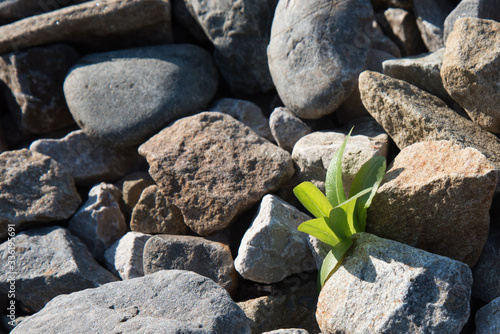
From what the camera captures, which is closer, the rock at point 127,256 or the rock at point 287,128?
the rock at point 127,256

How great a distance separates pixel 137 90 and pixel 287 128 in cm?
106

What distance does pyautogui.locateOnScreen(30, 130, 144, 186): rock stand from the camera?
3.23 m

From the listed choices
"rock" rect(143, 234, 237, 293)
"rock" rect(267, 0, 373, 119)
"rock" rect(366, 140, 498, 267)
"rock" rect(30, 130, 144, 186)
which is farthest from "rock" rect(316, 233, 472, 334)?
"rock" rect(30, 130, 144, 186)

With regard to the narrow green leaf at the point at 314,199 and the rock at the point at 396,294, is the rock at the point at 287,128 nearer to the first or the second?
the narrow green leaf at the point at 314,199

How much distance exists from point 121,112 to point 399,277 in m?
2.05

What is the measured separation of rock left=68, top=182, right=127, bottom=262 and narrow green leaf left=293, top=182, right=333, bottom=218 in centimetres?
129

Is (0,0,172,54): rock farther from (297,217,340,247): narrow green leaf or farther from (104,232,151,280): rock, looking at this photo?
(297,217,340,247): narrow green leaf

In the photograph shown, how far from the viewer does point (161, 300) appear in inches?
77.9

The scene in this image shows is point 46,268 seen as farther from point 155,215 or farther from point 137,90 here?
point 137,90

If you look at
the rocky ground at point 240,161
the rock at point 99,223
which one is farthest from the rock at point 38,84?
the rock at point 99,223

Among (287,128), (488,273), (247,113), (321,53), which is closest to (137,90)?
(247,113)

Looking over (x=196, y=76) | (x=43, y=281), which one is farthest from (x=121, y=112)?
(x=43, y=281)

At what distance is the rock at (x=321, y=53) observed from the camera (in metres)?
2.69

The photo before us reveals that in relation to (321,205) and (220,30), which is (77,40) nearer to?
(220,30)
